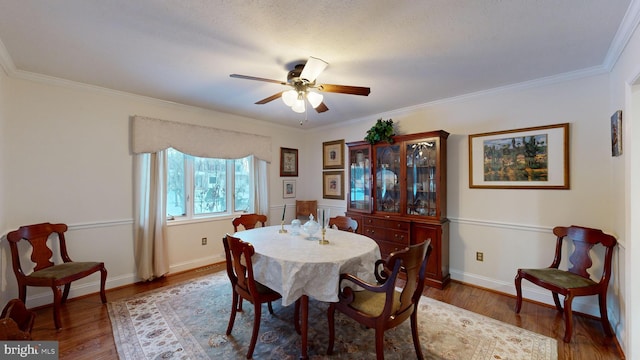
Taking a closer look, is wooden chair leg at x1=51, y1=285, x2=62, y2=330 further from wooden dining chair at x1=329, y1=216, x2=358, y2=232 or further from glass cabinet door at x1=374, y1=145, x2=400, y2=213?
glass cabinet door at x1=374, y1=145, x2=400, y2=213

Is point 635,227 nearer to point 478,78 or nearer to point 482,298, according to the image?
point 482,298

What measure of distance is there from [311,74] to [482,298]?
9.96 feet

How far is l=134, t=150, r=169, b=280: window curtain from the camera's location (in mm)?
3338

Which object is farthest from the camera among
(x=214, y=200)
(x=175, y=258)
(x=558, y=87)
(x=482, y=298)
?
(x=214, y=200)

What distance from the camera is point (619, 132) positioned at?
2.13 m

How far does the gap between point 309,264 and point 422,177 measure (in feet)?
7.43

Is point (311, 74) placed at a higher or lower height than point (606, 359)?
higher

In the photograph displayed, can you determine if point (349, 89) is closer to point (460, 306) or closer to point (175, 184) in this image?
point (460, 306)

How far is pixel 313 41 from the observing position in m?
2.02

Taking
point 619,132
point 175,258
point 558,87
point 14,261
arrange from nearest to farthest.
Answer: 1. point 619,132
2. point 14,261
3. point 558,87
4. point 175,258

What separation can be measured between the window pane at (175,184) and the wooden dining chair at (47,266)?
1.13m

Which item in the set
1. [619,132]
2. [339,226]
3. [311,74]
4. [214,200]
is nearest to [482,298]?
[339,226]

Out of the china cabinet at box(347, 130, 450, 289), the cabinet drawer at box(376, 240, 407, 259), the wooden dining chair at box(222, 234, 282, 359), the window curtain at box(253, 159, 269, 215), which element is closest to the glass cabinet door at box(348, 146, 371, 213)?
the china cabinet at box(347, 130, 450, 289)

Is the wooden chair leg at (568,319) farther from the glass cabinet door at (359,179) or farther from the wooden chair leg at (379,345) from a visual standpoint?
the glass cabinet door at (359,179)
